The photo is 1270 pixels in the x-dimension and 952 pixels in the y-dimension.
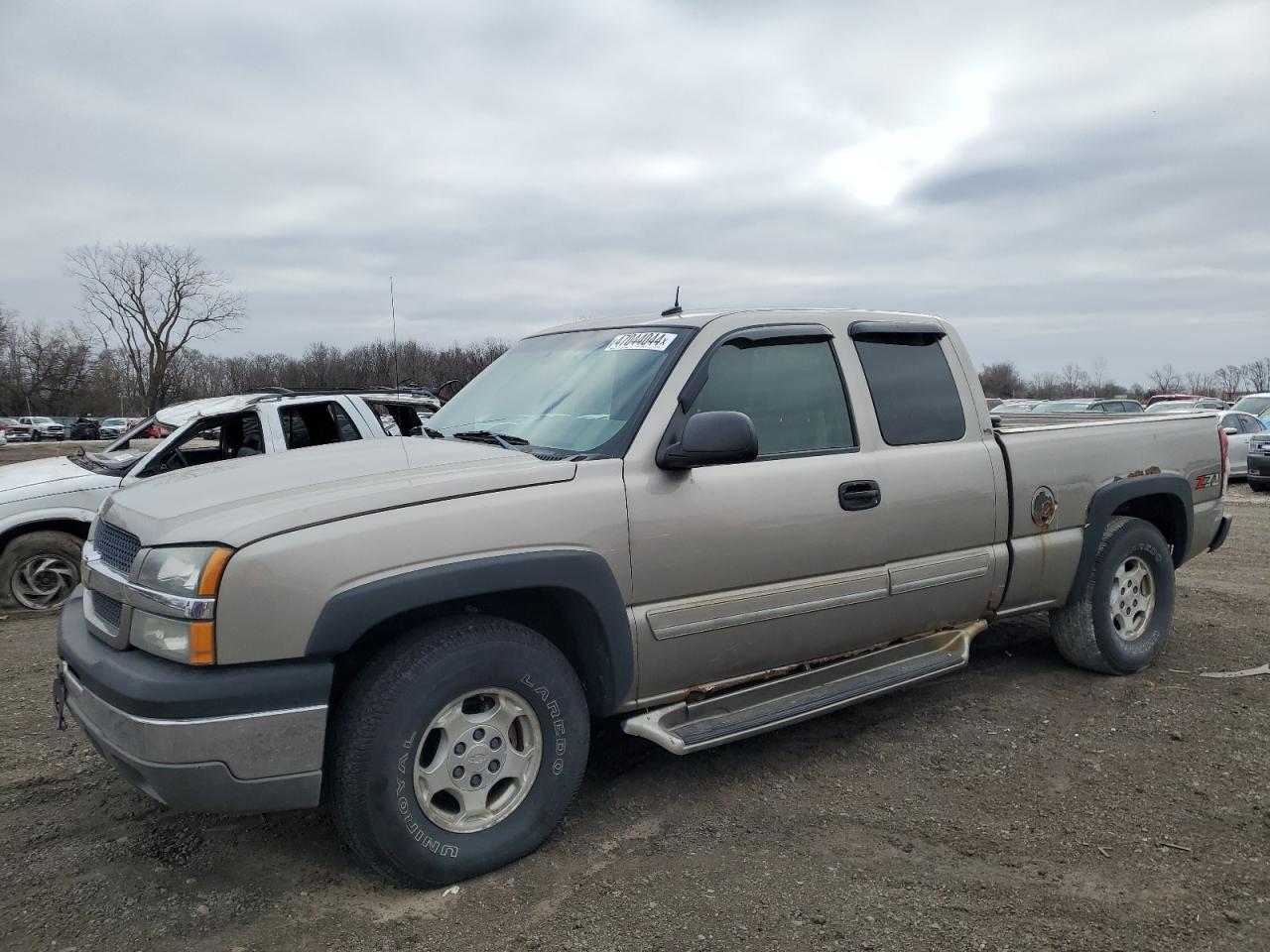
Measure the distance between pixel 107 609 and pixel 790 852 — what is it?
2.44 meters

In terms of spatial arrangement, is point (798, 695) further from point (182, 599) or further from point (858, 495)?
point (182, 599)

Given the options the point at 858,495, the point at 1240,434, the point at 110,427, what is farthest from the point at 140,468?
the point at 110,427

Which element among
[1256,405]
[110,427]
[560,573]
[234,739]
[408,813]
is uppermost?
[1256,405]

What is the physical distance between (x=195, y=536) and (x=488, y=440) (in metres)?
1.27

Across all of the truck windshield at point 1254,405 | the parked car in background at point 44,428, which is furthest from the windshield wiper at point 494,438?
the parked car in background at point 44,428

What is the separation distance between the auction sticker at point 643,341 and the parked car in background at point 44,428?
64.2m

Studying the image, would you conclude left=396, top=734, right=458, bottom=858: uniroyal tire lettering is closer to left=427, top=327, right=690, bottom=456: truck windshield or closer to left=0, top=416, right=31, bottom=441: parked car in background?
left=427, top=327, right=690, bottom=456: truck windshield

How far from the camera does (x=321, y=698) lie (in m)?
2.65

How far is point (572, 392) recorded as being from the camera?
3.75 m

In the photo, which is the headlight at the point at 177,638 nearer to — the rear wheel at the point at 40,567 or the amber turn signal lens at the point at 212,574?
the amber turn signal lens at the point at 212,574

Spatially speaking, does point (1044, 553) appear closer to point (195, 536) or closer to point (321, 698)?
point (321, 698)

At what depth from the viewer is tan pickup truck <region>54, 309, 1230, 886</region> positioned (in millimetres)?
2617

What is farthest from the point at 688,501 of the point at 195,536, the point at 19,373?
the point at 19,373

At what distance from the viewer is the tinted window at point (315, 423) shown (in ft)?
22.2
